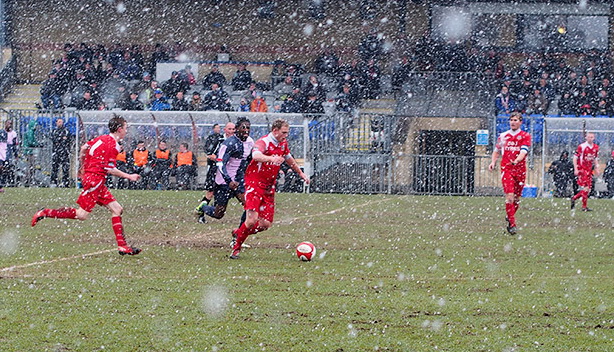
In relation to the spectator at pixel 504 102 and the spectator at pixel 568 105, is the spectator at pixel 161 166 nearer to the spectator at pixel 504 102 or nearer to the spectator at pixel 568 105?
the spectator at pixel 504 102

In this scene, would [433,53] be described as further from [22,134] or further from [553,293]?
[553,293]

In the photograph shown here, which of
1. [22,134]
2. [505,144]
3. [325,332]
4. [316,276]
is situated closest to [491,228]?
[505,144]

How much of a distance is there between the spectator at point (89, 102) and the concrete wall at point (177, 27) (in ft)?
23.2

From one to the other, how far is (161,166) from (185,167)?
691mm

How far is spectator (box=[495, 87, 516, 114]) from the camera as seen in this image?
108ft

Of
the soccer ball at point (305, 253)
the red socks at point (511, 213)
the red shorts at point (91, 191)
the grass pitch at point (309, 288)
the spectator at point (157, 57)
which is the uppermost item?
the spectator at point (157, 57)

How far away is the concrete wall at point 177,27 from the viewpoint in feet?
132

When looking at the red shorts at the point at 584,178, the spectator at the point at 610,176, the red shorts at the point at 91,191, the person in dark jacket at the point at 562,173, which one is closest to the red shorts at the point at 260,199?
the red shorts at the point at 91,191

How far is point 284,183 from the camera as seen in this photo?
2970cm

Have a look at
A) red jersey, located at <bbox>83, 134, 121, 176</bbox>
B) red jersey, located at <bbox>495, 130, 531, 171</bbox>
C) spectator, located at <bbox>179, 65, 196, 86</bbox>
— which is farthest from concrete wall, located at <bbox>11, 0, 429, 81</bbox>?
red jersey, located at <bbox>83, 134, 121, 176</bbox>

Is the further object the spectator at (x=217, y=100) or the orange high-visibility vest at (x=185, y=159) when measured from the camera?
the spectator at (x=217, y=100)

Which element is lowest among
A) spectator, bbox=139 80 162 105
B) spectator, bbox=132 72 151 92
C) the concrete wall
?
spectator, bbox=139 80 162 105

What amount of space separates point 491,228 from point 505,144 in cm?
155

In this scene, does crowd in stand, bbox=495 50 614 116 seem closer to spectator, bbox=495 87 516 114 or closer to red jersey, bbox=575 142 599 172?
spectator, bbox=495 87 516 114
